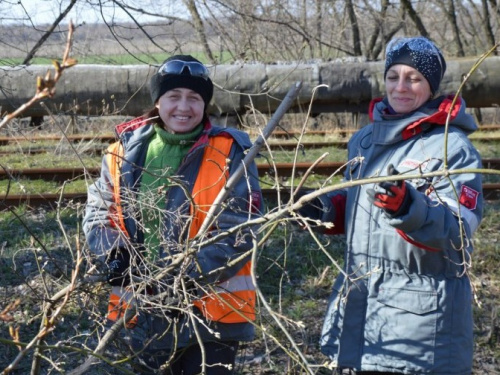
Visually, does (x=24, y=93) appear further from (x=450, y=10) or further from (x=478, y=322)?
(x=450, y=10)

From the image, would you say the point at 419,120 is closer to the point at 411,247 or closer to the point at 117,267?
the point at 411,247

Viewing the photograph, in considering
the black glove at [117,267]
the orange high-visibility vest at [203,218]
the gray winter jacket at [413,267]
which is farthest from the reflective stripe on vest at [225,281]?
the gray winter jacket at [413,267]

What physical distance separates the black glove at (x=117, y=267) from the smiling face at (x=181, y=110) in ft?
1.86

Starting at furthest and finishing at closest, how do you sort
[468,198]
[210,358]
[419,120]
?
[210,358], [419,120], [468,198]

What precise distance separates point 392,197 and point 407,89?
0.64 m

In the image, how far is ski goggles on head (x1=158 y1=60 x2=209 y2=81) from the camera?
10.8 ft

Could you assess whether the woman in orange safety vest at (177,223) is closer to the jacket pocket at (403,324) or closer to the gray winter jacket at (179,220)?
the gray winter jacket at (179,220)

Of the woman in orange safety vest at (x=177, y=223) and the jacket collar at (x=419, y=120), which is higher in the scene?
the jacket collar at (x=419, y=120)

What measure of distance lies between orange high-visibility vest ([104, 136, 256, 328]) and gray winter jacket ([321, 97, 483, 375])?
390 millimetres

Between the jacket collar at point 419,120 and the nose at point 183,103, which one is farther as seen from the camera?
the nose at point 183,103

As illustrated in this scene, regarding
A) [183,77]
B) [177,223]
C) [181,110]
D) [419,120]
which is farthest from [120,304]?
[419,120]

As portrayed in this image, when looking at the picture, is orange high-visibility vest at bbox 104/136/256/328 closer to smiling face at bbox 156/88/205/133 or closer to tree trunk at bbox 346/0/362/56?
smiling face at bbox 156/88/205/133

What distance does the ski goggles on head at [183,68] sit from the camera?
10.8 ft

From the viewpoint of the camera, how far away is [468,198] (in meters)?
2.95
